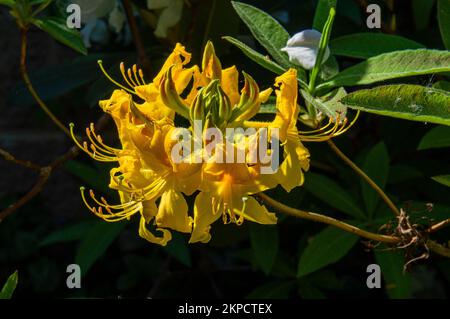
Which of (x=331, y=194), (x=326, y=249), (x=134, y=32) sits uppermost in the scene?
(x=134, y=32)

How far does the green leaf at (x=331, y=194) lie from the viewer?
4.37 ft

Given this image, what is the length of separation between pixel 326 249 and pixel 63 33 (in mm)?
526

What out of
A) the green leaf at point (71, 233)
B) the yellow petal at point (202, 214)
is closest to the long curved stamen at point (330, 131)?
the yellow petal at point (202, 214)

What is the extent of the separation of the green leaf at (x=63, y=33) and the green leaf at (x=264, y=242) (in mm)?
444

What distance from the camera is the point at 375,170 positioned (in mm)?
1307

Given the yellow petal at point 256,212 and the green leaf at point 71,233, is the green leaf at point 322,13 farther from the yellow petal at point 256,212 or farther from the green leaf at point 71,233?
the green leaf at point 71,233

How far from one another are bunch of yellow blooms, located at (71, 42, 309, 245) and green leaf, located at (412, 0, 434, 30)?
0.72 metres

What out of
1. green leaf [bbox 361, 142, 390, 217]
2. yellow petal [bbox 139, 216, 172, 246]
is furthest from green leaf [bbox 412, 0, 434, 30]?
yellow petal [bbox 139, 216, 172, 246]

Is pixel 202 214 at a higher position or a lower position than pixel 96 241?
lower

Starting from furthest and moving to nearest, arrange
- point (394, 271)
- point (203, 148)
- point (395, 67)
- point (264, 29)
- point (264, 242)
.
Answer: point (264, 242) < point (394, 271) < point (264, 29) < point (395, 67) < point (203, 148)

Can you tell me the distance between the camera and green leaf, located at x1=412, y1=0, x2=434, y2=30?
143 centimetres

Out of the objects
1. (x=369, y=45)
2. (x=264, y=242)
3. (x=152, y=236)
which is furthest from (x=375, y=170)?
(x=152, y=236)

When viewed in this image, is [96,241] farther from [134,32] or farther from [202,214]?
[202,214]
